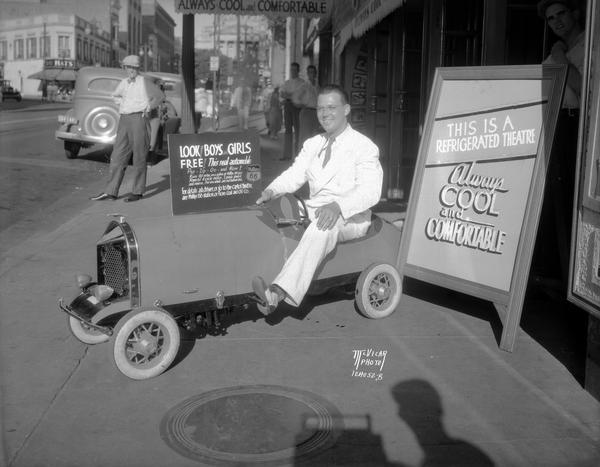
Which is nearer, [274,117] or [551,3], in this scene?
[551,3]

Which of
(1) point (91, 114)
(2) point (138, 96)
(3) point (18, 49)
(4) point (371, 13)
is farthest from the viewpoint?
(3) point (18, 49)

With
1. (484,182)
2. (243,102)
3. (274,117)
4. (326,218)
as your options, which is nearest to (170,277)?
(326,218)

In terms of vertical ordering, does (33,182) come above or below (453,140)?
below

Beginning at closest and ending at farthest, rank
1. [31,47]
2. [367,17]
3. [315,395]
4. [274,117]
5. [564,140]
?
[315,395], [564,140], [367,17], [274,117], [31,47]

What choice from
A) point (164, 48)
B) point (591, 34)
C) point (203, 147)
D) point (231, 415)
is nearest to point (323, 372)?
point (231, 415)

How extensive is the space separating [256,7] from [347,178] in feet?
26.6

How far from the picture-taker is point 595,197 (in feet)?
11.8

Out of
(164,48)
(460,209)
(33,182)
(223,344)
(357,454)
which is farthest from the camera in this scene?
(164,48)

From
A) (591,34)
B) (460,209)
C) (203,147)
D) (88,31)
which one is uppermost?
(88,31)

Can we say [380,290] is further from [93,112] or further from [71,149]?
[71,149]

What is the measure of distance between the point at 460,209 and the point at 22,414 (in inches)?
116

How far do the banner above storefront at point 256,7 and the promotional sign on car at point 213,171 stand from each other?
7673 millimetres

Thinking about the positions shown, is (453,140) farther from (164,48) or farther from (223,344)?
(164,48)

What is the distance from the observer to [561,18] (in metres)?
4.82
